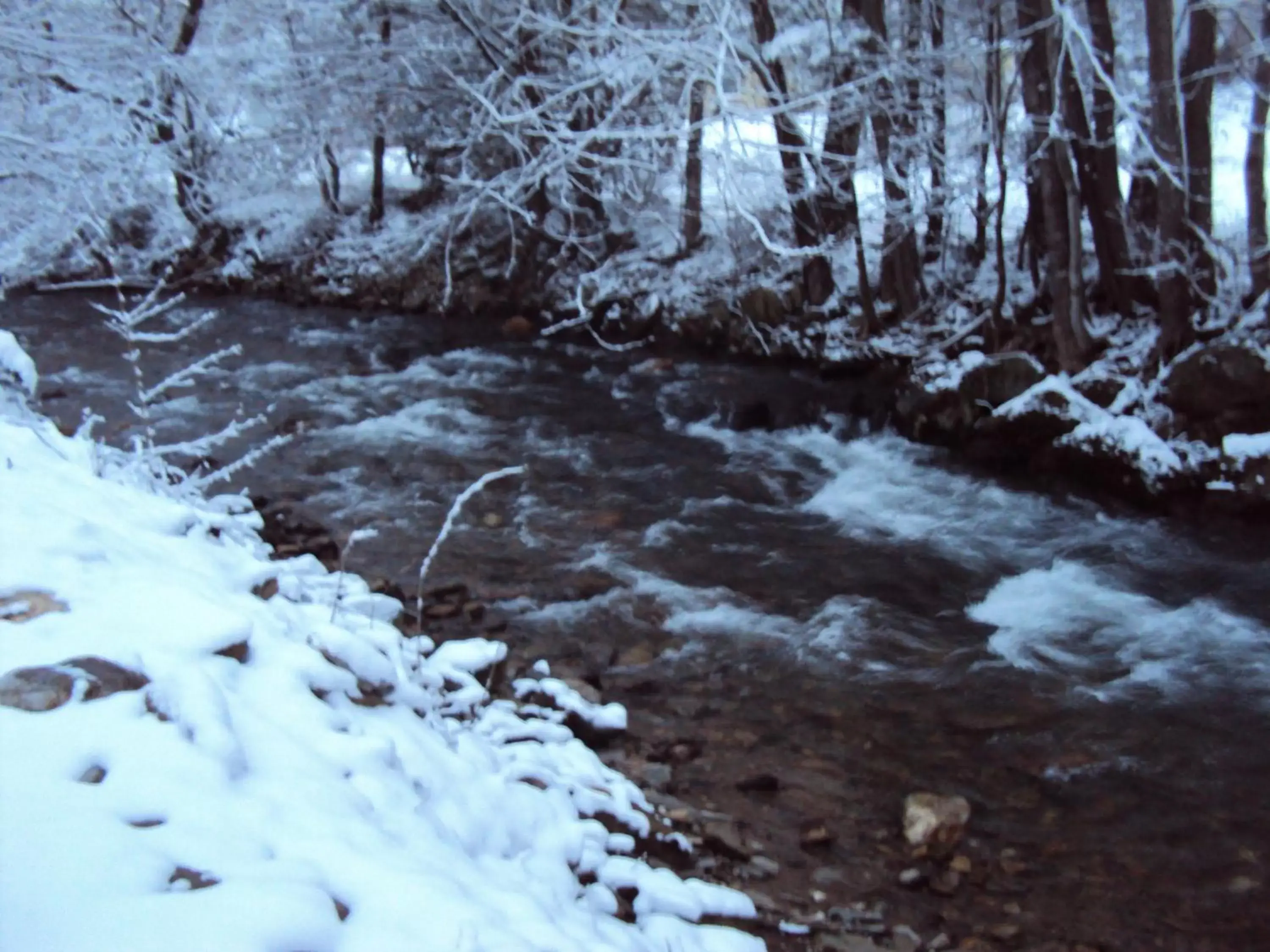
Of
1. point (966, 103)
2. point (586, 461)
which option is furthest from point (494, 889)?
point (966, 103)

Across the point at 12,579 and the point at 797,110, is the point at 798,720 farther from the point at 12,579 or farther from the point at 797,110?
the point at 797,110

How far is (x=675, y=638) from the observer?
5.41 m

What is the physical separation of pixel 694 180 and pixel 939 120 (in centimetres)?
345

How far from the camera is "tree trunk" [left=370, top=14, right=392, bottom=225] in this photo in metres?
14.0

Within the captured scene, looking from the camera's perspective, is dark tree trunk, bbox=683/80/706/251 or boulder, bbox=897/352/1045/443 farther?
boulder, bbox=897/352/1045/443

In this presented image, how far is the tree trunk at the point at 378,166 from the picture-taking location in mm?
13977

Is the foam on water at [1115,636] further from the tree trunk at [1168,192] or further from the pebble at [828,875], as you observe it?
the tree trunk at [1168,192]

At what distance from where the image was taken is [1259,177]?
7344 millimetres

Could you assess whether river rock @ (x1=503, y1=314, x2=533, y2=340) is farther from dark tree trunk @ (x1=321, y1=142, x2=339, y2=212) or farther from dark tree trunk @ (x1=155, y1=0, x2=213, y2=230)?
dark tree trunk @ (x1=321, y1=142, x2=339, y2=212)

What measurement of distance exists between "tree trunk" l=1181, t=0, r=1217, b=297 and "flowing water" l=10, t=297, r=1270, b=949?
2.17 meters

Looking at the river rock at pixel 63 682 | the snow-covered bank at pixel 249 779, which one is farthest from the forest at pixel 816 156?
the river rock at pixel 63 682

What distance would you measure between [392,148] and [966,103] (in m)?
12.3

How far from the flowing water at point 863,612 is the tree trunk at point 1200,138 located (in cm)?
217

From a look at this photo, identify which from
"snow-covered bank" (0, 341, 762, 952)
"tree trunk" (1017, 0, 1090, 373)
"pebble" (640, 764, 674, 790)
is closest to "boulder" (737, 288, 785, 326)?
"tree trunk" (1017, 0, 1090, 373)
